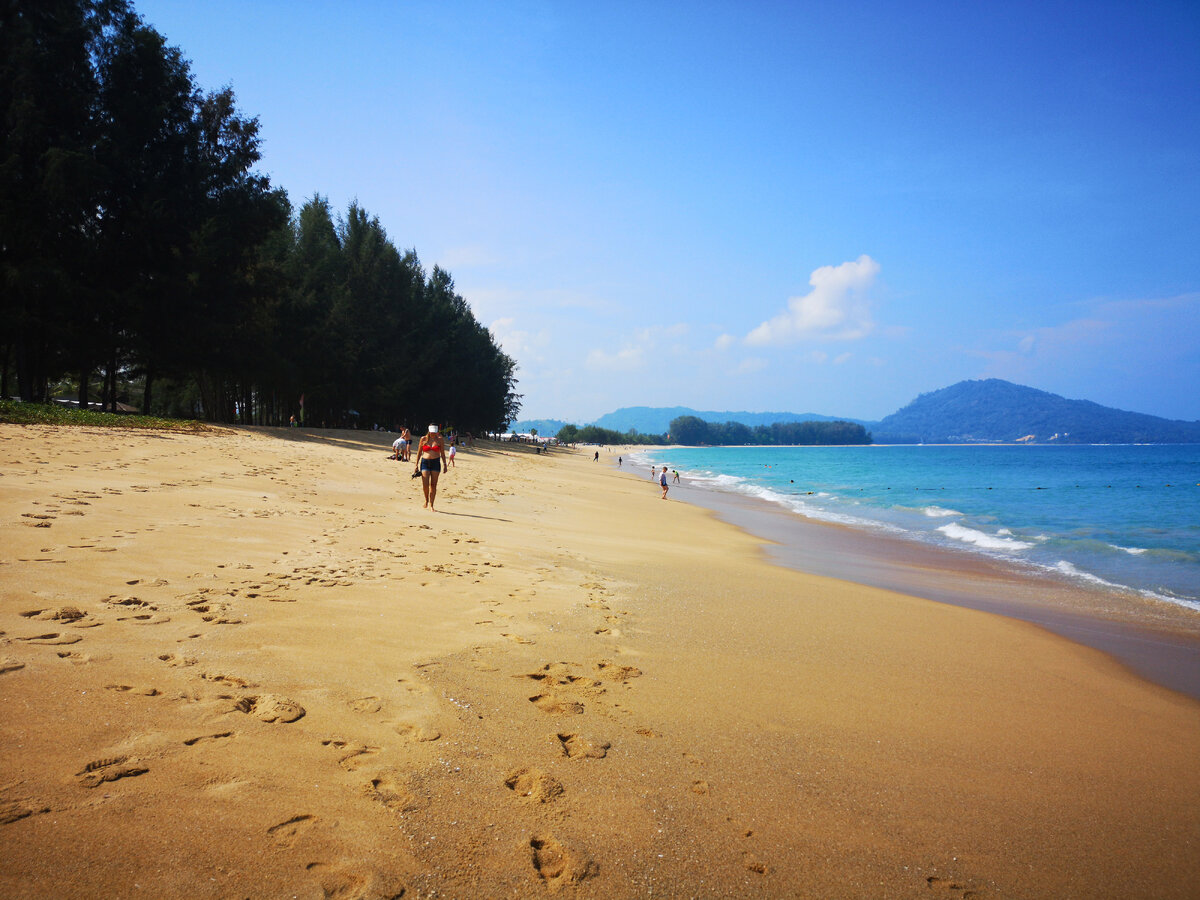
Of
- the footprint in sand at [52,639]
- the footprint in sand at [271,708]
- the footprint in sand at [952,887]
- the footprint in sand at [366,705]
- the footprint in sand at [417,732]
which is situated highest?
the footprint in sand at [52,639]

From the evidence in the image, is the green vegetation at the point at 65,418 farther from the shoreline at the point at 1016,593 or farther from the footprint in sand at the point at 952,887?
the footprint in sand at the point at 952,887

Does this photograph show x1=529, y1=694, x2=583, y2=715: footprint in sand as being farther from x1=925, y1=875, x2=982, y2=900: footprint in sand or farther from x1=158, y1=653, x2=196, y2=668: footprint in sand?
x1=158, y1=653, x2=196, y2=668: footprint in sand

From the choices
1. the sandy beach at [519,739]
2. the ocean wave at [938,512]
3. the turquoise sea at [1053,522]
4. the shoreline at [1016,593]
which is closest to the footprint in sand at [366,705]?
the sandy beach at [519,739]

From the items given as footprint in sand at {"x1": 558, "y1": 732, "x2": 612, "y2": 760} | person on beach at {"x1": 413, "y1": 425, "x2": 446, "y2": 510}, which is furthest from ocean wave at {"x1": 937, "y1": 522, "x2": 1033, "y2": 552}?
footprint in sand at {"x1": 558, "y1": 732, "x2": 612, "y2": 760}

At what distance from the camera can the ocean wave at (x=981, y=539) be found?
1498cm

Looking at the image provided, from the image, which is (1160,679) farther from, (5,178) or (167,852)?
(5,178)

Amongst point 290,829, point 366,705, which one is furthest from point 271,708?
point 290,829

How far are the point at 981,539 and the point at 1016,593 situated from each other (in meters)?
7.41

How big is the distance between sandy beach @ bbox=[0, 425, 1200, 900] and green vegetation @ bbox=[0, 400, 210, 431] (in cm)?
1146

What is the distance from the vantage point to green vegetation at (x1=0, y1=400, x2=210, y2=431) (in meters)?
15.5

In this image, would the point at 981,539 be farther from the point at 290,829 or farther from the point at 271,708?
the point at 290,829

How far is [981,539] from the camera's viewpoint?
53.3 ft

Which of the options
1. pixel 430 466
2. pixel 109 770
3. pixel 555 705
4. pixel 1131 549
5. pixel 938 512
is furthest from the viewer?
pixel 938 512

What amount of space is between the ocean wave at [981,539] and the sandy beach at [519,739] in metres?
9.43
